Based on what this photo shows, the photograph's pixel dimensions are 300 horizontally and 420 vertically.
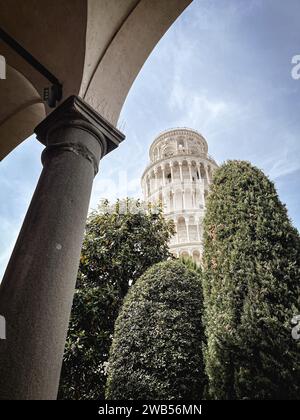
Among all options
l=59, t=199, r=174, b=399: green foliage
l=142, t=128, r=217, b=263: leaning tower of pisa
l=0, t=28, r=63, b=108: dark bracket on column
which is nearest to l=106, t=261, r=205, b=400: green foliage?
l=59, t=199, r=174, b=399: green foliage

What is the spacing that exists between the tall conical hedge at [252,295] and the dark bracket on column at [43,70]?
350 centimetres

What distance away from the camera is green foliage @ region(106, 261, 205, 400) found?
5.19m

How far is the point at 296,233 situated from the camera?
5055mm

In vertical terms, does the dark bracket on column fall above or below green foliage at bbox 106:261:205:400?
above

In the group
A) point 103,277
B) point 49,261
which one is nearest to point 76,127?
point 49,261

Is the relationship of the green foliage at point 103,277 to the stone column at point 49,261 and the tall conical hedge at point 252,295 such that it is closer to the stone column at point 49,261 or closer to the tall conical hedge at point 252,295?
the tall conical hedge at point 252,295

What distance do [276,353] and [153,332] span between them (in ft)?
8.39

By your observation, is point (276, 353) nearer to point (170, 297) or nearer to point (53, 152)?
point (170, 297)

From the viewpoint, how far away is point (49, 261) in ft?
6.67

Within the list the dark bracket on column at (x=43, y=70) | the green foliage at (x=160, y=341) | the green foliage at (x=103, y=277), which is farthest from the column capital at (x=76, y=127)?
the green foliage at (x=103, y=277)

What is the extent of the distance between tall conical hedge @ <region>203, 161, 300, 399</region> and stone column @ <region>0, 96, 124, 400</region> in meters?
3.00

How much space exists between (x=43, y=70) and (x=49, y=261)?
7.57 feet

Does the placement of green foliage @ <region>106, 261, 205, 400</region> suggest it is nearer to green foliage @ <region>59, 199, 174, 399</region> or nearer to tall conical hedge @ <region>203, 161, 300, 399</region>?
tall conical hedge @ <region>203, 161, 300, 399</region>

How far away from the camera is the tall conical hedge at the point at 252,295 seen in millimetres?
3844
